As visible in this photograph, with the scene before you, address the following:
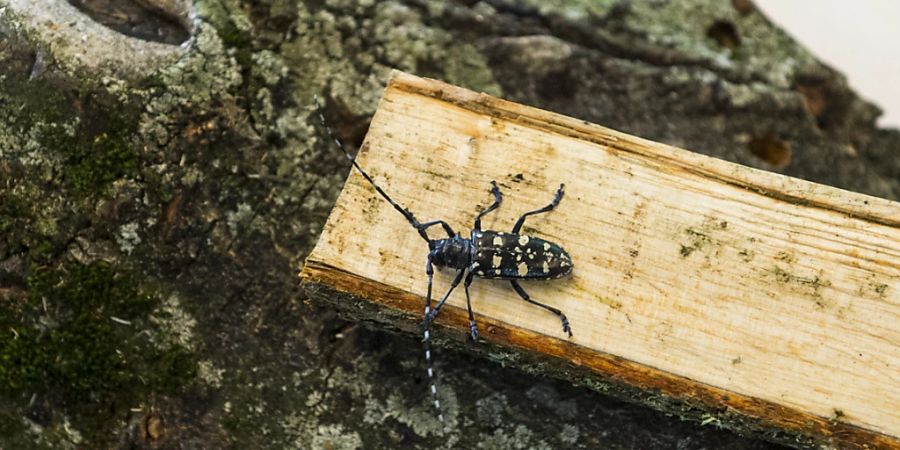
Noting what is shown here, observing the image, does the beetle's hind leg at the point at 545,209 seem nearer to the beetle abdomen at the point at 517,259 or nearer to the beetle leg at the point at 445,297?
the beetle abdomen at the point at 517,259

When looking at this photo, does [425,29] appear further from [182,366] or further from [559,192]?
[182,366]

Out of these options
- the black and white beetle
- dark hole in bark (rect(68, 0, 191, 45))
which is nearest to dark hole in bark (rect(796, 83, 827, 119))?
the black and white beetle

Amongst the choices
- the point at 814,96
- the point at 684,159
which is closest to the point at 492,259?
the point at 684,159

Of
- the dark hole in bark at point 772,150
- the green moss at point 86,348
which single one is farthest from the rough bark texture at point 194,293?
the dark hole in bark at point 772,150

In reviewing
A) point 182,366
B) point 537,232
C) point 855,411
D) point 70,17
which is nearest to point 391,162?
point 537,232

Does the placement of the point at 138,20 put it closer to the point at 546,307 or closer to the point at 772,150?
the point at 546,307
